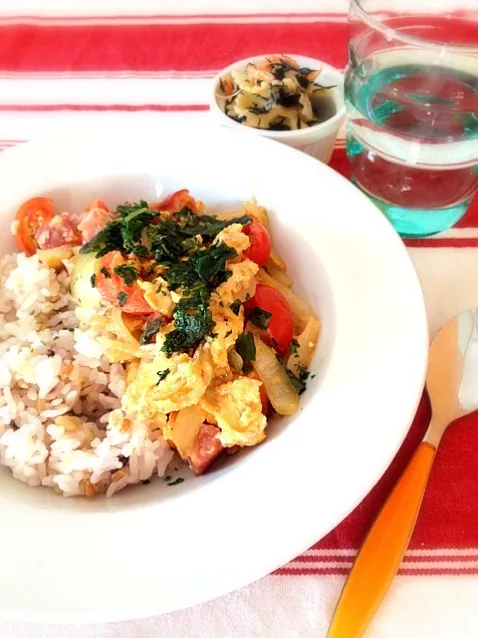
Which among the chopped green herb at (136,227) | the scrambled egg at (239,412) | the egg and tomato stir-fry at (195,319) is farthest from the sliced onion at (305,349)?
the chopped green herb at (136,227)

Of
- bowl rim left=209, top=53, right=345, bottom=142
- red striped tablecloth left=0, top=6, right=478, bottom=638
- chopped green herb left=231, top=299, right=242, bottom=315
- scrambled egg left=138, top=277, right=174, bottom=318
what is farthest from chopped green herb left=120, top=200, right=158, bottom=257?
bowl rim left=209, top=53, right=345, bottom=142

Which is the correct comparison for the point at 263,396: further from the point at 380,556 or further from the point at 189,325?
Answer: the point at 380,556

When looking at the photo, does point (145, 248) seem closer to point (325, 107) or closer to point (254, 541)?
point (254, 541)

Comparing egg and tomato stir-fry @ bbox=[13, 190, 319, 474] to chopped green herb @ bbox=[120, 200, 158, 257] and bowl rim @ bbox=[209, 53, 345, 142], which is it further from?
bowl rim @ bbox=[209, 53, 345, 142]

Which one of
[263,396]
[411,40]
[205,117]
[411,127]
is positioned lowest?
[263,396]

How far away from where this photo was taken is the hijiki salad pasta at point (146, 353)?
1037mm

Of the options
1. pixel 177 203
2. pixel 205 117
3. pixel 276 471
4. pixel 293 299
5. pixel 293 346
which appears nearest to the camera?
pixel 276 471

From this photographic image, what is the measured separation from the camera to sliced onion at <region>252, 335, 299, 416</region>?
1.06 m

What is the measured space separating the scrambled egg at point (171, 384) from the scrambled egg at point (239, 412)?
37 millimetres

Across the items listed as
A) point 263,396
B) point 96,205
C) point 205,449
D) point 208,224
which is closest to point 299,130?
point 208,224

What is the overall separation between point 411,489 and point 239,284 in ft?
1.55

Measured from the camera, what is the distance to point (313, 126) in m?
1.53


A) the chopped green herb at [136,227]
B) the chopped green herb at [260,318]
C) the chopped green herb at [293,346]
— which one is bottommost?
the chopped green herb at [293,346]

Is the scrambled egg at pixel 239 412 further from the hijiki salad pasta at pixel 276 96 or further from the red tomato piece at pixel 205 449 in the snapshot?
the hijiki salad pasta at pixel 276 96
